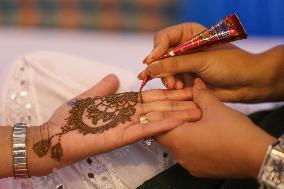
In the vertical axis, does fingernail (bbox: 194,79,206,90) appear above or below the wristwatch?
above

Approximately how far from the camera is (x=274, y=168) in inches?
28.7

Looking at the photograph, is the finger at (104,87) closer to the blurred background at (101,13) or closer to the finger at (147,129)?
the finger at (147,129)

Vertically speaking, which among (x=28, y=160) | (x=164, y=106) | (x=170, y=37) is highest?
(x=170, y=37)

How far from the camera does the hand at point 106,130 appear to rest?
2.83 feet

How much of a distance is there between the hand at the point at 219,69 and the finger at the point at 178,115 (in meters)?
0.09

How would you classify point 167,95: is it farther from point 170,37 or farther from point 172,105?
point 170,37

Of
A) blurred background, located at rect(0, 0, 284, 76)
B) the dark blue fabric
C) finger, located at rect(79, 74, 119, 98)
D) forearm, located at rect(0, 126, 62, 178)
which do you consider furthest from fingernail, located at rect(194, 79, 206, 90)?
the dark blue fabric

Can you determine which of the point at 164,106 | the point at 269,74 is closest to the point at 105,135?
the point at 164,106

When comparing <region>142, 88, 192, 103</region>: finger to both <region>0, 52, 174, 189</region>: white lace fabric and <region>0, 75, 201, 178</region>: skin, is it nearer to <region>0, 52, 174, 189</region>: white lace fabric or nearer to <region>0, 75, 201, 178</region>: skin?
<region>0, 75, 201, 178</region>: skin

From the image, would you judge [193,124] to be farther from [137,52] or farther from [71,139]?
[137,52]

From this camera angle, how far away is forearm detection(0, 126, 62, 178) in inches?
34.5

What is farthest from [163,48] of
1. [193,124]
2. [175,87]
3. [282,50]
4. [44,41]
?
[44,41]

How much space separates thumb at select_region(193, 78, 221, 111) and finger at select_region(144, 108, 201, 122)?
2 cm

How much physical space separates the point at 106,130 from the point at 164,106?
0.45ft
